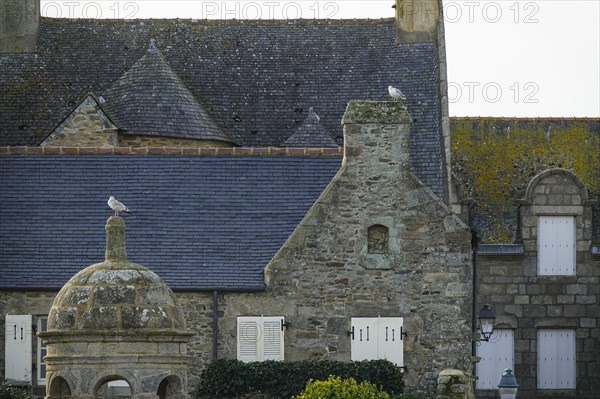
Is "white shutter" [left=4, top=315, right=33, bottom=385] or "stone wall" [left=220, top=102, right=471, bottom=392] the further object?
"white shutter" [left=4, top=315, right=33, bottom=385]

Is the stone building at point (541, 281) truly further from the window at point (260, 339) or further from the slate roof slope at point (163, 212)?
the window at point (260, 339)

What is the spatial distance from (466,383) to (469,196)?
1447 centimetres

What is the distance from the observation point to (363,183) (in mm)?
34531

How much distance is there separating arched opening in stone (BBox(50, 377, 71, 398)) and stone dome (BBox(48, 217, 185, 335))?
555mm

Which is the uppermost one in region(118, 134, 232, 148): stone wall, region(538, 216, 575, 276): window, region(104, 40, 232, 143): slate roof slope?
region(104, 40, 232, 143): slate roof slope

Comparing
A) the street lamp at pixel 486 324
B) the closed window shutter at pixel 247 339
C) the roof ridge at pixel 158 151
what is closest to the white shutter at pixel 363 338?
the closed window shutter at pixel 247 339

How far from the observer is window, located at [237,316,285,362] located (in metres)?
34.2

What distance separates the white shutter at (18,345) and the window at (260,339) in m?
3.30

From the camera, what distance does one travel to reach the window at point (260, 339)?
34.2 m

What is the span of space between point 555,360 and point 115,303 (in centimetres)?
2327

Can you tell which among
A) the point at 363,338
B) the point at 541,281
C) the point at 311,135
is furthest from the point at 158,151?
the point at 541,281

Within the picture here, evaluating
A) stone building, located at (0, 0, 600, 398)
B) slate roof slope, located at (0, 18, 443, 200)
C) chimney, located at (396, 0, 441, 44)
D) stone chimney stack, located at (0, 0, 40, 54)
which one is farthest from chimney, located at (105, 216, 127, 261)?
stone chimney stack, located at (0, 0, 40, 54)

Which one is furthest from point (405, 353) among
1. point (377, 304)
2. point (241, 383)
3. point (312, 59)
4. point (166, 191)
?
point (312, 59)

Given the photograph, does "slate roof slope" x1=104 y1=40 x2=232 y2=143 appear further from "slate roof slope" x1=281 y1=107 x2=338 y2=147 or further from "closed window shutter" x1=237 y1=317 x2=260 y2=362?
"closed window shutter" x1=237 y1=317 x2=260 y2=362
